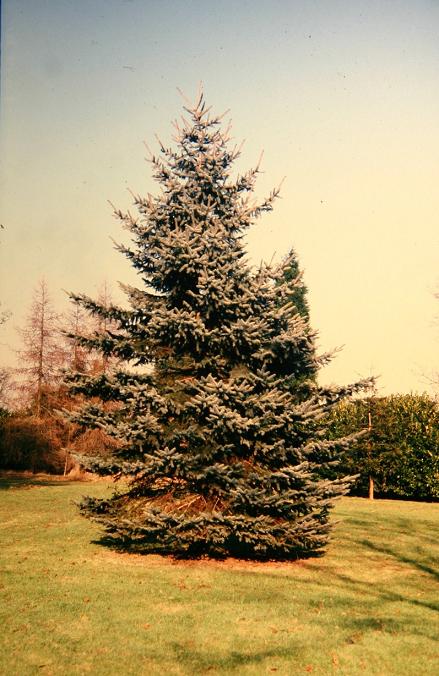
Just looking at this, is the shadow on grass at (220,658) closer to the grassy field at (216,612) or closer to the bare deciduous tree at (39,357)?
the grassy field at (216,612)

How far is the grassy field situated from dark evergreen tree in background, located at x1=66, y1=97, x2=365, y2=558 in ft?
2.88

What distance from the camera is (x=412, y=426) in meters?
24.5

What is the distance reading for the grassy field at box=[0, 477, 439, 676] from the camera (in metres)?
6.41

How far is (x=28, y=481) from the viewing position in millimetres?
31312

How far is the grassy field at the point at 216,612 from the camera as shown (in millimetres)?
6414

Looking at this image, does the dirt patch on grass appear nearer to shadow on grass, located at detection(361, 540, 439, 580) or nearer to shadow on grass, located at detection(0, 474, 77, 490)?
shadow on grass, located at detection(361, 540, 439, 580)

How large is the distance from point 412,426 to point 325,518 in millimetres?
14370

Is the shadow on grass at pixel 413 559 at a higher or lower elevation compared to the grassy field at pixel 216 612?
lower

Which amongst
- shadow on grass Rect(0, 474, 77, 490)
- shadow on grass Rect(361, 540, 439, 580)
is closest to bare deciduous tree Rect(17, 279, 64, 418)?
shadow on grass Rect(0, 474, 77, 490)

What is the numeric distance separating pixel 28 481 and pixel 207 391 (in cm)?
2451

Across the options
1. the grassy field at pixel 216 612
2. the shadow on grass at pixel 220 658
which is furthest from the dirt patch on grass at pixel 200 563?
the shadow on grass at pixel 220 658

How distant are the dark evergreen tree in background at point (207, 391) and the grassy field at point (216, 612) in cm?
88

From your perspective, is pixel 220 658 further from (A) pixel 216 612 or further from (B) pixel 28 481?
(B) pixel 28 481

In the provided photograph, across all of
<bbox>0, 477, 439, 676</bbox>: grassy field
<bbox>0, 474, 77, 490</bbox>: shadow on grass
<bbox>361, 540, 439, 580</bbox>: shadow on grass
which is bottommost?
<bbox>0, 474, 77, 490</bbox>: shadow on grass
